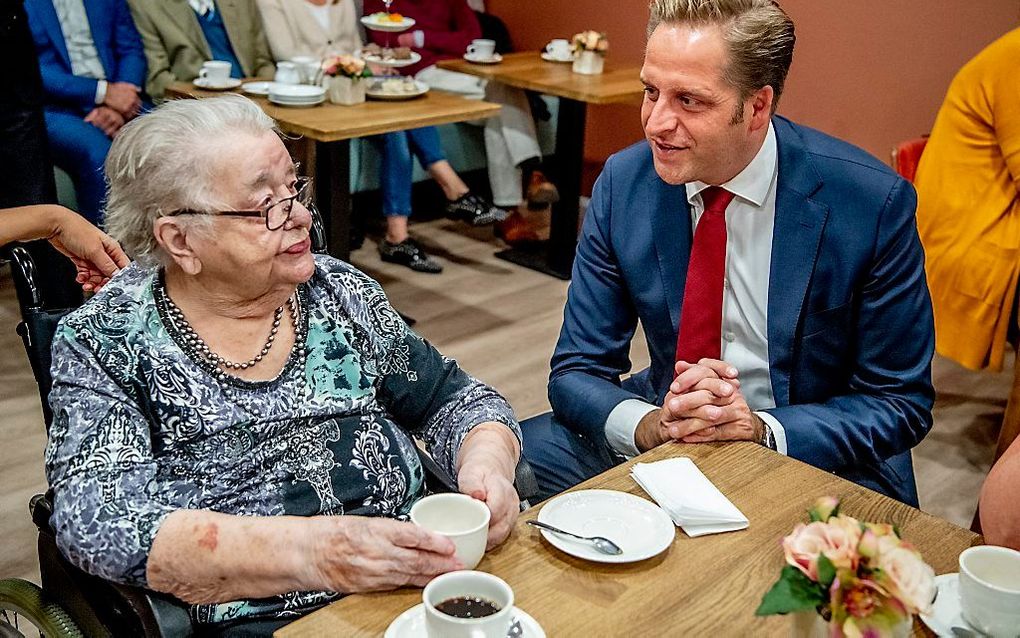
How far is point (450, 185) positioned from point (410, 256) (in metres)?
0.40

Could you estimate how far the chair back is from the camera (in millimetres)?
3408

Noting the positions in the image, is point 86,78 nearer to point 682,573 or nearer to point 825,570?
point 682,573

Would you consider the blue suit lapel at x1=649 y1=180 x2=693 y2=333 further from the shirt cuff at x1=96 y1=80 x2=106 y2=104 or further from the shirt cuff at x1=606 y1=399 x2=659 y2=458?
the shirt cuff at x1=96 y1=80 x2=106 y2=104

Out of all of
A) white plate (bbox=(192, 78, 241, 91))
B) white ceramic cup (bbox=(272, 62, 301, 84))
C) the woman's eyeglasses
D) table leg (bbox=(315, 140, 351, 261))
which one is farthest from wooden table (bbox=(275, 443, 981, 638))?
white plate (bbox=(192, 78, 241, 91))

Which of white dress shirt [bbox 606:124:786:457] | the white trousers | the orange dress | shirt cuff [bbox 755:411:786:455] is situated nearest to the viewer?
shirt cuff [bbox 755:411:786:455]

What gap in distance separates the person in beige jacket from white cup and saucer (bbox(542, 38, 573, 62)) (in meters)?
1.22

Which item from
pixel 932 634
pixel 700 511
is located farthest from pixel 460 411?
pixel 932 634

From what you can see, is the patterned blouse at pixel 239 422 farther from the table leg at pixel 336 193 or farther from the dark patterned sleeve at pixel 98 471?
the table leg at pixel 336 193

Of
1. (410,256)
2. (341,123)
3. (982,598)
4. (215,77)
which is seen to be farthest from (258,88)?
(982,598)

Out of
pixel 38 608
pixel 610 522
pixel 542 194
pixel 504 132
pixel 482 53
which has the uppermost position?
pixel 610 522

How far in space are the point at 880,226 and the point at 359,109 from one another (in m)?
2.32

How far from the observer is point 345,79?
3.82 meters

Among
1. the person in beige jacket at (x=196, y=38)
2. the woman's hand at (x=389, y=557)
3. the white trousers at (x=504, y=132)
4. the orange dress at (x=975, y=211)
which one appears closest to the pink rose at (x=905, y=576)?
the woman's hand at (x=389, y=557)

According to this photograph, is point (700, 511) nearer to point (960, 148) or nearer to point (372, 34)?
point (960, 148)
